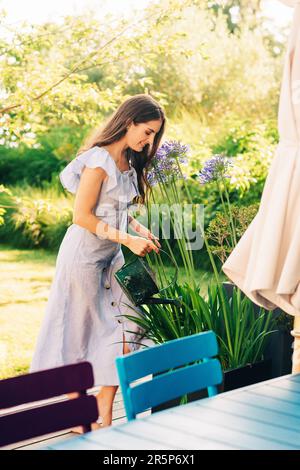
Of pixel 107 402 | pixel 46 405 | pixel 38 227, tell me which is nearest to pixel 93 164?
pixel 107 402

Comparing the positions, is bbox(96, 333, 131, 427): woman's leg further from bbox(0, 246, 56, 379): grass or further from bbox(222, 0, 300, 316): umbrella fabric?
bbox(0, 246, 56, 379): grass

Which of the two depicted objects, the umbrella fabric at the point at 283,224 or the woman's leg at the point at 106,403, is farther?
the woman's leg at the point at 106,403

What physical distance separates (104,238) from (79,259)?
16 centimetres

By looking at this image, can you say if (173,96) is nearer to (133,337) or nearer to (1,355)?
(1,355)

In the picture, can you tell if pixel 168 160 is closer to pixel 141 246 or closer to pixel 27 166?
pixel 141 246

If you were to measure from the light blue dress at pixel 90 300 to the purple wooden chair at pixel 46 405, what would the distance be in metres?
1.74

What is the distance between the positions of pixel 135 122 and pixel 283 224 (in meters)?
1.17

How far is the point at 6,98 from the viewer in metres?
5.75

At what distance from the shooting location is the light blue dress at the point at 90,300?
3828 millimetres

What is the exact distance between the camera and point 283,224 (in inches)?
111

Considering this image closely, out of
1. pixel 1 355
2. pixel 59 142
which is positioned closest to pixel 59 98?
pixel 1 355

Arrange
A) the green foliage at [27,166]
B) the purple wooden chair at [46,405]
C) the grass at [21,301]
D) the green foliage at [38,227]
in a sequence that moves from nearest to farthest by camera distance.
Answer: the purple wooden chair at [46,405]
the grass at [21,301]
the green foliage at [38,227]
the green foliage at [27,166]

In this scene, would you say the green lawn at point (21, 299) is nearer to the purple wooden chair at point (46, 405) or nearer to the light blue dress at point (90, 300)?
the light blue dress at point (90, 300)

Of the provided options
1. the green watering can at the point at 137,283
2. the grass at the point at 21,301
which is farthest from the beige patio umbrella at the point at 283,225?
the grass at the point at 21,301
